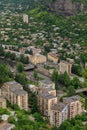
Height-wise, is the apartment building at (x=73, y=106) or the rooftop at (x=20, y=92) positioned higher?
the rooftop at (x=20, y=92)

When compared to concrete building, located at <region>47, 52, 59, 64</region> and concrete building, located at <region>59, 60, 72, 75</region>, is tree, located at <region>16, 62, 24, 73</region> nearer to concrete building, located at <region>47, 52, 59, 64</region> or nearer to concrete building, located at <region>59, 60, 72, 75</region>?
concrete building, located at <region>59, 60, 72, 75</region>

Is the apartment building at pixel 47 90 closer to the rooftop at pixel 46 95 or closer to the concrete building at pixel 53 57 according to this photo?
the rooftop at pixel 46 95

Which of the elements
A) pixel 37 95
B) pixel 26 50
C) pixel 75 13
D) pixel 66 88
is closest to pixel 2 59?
pixel 26 50

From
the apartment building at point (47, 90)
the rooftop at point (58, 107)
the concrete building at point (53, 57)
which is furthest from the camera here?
the concrete building at point (53, 57)

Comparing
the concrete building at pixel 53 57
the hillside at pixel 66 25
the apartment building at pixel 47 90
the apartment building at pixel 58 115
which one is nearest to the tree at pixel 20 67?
the concrete building at pixel 53 57

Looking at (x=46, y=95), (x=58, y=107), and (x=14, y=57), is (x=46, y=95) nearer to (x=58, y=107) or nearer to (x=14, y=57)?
(x=58, y=107)

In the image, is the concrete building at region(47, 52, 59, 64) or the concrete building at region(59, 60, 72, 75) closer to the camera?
the concrete building at region(59, 60, 72, 75)

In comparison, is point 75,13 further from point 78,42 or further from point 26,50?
point 26,50

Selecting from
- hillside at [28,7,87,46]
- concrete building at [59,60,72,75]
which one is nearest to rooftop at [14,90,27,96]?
concrete building at [59,60,72,75]
